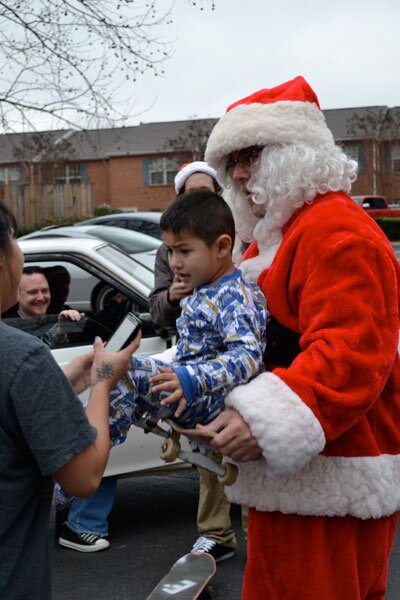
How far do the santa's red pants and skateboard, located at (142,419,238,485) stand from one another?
0.21 meters

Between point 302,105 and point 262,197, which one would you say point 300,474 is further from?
point 302,105

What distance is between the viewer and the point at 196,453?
8.41ft

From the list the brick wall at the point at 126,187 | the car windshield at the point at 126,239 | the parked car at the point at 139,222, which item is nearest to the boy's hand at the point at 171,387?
the car windshield at the point at 126,239

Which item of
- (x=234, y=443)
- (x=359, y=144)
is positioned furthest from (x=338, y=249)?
(x=359, y=144)

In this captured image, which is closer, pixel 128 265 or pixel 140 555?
pixel 140 555

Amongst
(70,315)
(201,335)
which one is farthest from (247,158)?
(70,315)

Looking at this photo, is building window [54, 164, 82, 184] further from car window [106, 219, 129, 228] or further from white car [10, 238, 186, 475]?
white car [10, 238, 186, 475]

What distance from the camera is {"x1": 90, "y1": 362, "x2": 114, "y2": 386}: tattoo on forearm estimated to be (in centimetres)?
215

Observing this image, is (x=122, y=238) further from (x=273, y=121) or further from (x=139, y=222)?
(x=139, y=222)

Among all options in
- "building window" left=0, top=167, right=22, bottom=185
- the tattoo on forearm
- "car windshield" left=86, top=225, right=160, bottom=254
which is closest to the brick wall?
"building window" left=0, top=167, right=22, bottom=185

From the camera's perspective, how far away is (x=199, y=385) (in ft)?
7.68

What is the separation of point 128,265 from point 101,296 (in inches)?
10.5

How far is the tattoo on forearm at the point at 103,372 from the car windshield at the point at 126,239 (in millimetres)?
5431

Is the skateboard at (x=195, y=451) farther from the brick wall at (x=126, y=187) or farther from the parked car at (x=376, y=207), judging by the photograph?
the brick wall at (x=126, y=187)
